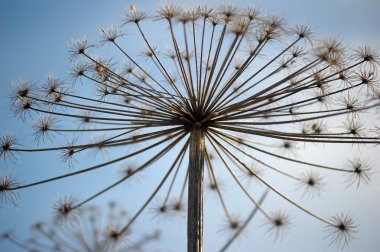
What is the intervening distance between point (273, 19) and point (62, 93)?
5208 mm

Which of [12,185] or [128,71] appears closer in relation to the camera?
[12,185]

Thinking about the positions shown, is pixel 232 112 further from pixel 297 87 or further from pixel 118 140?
pixel 118 140

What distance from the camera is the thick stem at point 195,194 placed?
7461 millimetres

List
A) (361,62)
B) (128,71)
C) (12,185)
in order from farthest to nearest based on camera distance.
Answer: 1. (128,71)
2. (361,62)
3. (12,185)

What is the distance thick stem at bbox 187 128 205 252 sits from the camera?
7461 millimetres

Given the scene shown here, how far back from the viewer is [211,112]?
9.05 metres

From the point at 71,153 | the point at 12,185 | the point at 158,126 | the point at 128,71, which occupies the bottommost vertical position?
the point at 12,185

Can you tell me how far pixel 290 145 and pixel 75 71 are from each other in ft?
19.5

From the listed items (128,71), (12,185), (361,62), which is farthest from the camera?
(128,71)

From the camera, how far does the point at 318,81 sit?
29.2 feet

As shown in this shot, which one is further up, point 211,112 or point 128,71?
point 128,71

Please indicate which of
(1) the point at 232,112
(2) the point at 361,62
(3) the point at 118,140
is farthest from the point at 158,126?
(2) the point at 361,62

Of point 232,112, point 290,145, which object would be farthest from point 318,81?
point 290,145

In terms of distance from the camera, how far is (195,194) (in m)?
7.91
